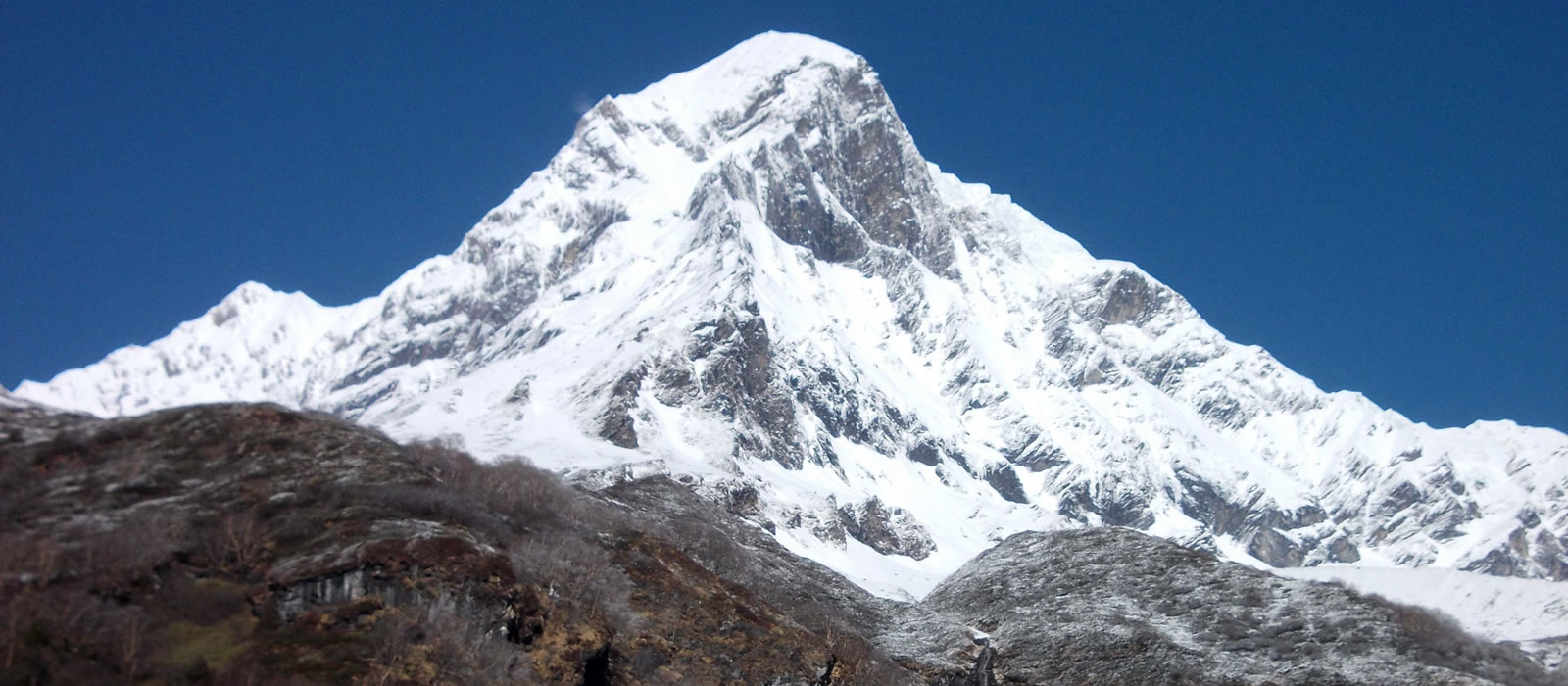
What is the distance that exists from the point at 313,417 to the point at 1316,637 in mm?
25849

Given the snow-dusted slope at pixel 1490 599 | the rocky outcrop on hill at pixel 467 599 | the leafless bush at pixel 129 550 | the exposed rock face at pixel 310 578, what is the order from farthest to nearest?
the snow-dusted slope at pixel 1490 599 < the leafless bush at pixel 129 550 < the rocky outcrop on hill at pixel 467 599 < the exposed rock face at pixel 310 578

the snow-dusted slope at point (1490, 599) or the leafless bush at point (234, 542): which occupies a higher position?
the snow-dusted slope at point (1490, 599)

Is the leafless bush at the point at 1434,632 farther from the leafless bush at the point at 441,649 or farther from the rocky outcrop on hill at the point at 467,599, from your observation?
the leafless bush at the point at 441,649

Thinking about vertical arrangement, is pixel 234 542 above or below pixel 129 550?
above

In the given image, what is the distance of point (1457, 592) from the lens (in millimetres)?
72625

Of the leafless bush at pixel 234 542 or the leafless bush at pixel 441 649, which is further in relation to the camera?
the leafless bush at pixel 234 542

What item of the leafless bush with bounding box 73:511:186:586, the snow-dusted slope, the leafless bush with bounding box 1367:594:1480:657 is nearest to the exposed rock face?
the leafless bush with bounding box 73:511:186:586

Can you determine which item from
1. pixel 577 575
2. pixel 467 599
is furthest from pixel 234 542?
pixel 577 575

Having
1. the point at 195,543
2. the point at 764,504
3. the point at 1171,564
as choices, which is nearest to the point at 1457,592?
the point at 1171,564

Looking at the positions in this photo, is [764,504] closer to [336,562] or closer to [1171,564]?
[1171,564]

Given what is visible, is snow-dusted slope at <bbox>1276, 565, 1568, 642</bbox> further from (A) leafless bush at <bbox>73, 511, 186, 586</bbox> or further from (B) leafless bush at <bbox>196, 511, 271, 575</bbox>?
(A) leafless bush at <bbox>73, 511, 186, 586</bbox>

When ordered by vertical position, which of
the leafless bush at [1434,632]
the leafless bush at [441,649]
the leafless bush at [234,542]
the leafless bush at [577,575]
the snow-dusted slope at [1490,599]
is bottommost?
the leafless bush at [441,649]

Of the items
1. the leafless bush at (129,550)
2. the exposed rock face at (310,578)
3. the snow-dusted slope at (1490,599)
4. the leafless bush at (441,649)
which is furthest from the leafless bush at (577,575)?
the snow-dusted slope at (1490,599)

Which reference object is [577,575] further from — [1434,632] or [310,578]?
[1434,632]
